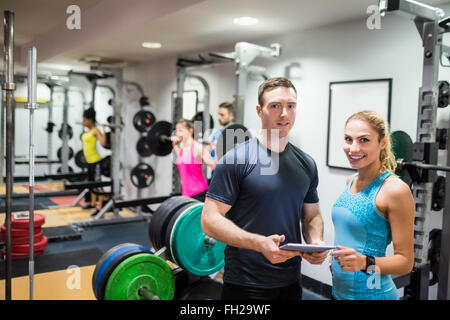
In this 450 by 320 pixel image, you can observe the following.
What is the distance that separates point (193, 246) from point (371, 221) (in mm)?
1138

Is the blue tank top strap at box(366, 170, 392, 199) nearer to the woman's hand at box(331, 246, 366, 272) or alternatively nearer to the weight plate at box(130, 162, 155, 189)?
the woman's hand at box(331, 246, 366, 272)

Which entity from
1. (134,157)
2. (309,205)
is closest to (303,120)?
(309,205)

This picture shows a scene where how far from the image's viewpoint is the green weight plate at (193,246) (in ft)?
6.86

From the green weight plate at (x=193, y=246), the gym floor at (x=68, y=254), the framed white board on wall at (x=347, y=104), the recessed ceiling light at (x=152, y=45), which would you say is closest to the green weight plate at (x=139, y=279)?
the green weight plate at (x=193, y=246)

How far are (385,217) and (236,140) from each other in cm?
144

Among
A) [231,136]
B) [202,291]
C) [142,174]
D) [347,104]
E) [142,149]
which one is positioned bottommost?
[202,291]

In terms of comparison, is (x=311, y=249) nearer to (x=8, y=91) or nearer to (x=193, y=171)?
(x=8, y=91)

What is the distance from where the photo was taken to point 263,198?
121 cm

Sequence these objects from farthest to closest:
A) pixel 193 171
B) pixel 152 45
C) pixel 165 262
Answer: pixel 152 45 → pixel 193 171 → pixel 165 262

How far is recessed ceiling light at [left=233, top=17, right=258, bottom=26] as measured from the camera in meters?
2.86

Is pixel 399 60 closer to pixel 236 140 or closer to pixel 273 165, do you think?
pixel 236 140

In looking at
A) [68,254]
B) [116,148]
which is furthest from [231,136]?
[116,148]
